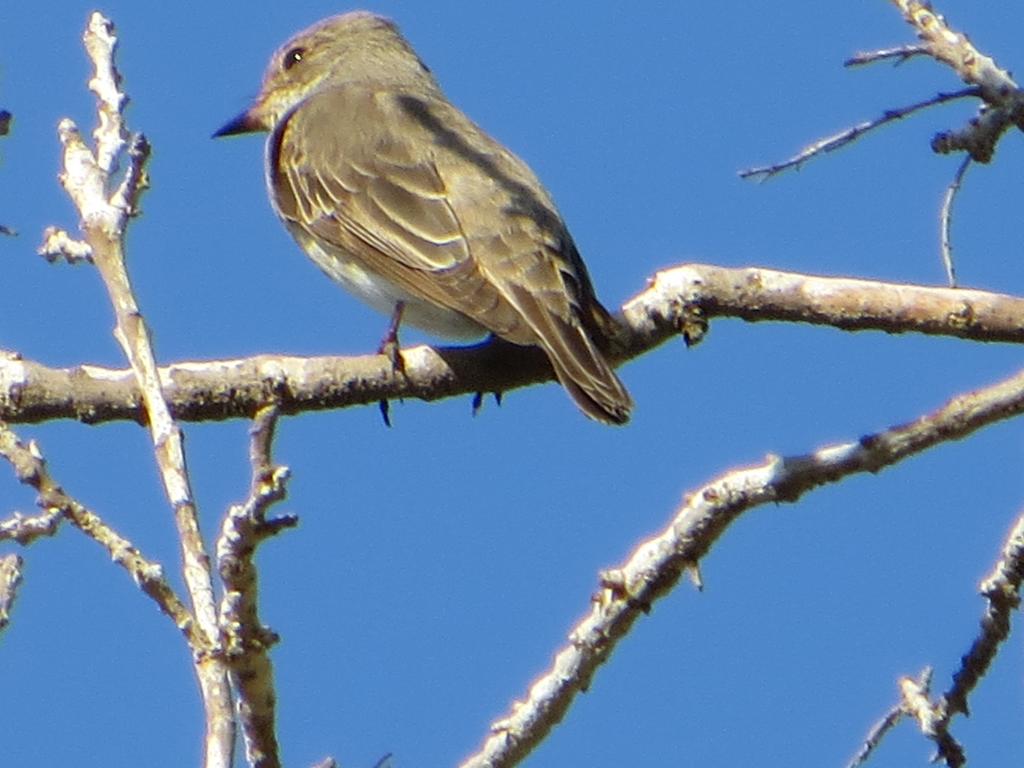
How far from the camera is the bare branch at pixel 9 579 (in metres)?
3.37

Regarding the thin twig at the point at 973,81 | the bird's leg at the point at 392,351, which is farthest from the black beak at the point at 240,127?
the thin twig at the point at 973,81

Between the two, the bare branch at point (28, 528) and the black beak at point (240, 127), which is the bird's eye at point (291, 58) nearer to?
the black beak at point (240, 127)

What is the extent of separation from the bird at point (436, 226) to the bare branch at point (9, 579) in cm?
265

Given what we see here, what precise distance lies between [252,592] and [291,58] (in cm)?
679

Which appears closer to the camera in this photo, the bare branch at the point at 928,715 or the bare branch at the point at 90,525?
the bare branch at the point at 90,525

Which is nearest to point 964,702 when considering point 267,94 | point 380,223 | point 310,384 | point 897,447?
point 897,447

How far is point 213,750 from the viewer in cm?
251

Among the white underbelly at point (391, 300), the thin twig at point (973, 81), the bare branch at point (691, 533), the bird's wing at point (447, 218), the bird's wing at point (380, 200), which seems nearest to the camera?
the bare branch at point (691, 533)

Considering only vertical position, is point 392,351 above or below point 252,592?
above

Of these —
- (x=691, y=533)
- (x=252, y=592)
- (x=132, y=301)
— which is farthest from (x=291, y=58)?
(x=252, y=592)

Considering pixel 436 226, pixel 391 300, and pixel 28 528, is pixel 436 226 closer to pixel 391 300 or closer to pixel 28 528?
pixel 391 300

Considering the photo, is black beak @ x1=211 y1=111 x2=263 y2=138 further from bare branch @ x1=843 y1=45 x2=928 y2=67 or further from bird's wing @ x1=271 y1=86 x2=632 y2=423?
bare branch @ x1=843 y1=45 x2=928 y2=67

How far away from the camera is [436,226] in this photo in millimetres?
6875

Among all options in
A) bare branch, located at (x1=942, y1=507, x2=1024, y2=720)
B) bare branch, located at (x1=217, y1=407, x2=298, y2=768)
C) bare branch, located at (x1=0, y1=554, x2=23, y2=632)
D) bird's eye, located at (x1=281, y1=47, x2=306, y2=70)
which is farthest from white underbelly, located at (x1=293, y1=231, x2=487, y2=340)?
bare branch, located at (x1=217, y1=407, x2=298, y2=768)
